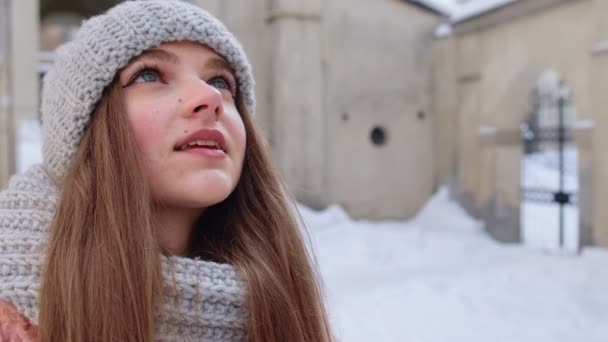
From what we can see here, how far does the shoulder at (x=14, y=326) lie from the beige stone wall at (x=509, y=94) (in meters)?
5.47

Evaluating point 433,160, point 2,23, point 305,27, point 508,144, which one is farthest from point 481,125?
point 2,23

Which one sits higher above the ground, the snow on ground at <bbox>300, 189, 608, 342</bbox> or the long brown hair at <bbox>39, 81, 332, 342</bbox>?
the long brown hair at <bbox>39, 81, 332, 342</bbox>

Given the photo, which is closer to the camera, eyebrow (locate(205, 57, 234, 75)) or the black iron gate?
eyebrow (locate(205, 57, 234, 75))

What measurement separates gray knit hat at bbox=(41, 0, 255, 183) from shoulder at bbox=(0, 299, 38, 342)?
302mm

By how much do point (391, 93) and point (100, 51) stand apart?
703 cm

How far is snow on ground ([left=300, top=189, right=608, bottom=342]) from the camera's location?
386cm

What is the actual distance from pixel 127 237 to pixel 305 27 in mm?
6521

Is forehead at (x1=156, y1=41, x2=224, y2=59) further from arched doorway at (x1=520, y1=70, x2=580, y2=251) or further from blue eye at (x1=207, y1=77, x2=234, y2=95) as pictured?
arched doorway at (x1=520, y1=70, x2=580, y2=251)

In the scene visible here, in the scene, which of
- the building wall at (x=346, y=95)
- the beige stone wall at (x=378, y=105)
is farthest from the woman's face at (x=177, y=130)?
the beige stone wall at (x=378, y=105)

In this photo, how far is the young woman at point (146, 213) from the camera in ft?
3.35

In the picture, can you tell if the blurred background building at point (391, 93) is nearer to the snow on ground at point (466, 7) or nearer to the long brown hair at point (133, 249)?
the snow on ground at point (466, 7)

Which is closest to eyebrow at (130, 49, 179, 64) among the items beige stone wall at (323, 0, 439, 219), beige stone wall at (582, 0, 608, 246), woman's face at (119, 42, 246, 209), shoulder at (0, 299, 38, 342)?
woman's face at (119, 42, 246, 209)

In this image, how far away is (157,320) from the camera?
1.07m

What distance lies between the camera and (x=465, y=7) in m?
7.63
